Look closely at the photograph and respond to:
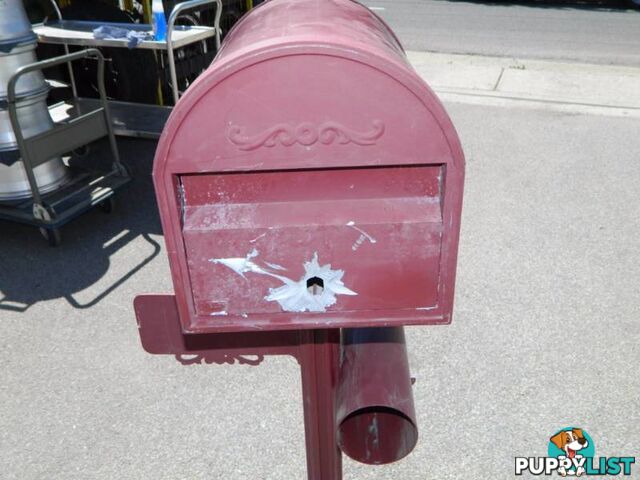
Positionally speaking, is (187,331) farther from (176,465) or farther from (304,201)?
(176,465)

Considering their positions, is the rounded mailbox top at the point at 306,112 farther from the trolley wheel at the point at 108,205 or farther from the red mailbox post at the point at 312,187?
the trolley wheel at the point at 108,205

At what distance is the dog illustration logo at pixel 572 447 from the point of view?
2.69 metres

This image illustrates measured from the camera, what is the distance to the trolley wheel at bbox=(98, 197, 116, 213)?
4.82m

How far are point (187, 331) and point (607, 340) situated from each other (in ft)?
9.30

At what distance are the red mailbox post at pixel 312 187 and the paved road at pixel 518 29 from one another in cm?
915

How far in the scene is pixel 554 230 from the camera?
14.8ft

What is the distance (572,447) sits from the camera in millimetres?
2783

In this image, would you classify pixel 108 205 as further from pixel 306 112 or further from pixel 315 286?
pixel 306 112

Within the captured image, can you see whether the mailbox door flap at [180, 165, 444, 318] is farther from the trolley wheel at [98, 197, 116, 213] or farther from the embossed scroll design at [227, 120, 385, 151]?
the trolley wheel at [98, 197, 116, 213]

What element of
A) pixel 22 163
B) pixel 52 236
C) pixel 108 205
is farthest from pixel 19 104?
pixel 108 205

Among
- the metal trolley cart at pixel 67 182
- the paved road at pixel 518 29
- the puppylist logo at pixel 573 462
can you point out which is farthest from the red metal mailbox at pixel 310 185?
the paved road at pixel 518 29

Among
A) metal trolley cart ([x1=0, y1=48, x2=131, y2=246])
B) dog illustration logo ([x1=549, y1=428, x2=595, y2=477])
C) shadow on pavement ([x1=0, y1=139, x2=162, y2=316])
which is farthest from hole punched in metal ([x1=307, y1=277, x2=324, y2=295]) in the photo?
metal trolley cart ([x1=0, y1=48, x2=131, y2=246])

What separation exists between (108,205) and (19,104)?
1.06m

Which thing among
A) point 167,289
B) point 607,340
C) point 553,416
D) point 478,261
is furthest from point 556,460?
point 167,289
